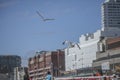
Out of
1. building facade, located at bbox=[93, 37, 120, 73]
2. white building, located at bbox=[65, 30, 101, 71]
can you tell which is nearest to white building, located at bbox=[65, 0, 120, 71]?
white building, located at bbox=[65, 30, 101, 71]

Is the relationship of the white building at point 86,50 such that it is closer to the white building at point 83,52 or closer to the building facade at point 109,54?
the white building at point 83,52

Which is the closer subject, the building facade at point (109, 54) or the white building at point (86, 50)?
the building facade at point (109, 54)

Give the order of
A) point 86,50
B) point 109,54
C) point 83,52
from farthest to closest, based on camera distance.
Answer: point 83,52 → point 86,50 → point 109,54

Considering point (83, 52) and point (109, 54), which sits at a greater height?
point (83, 52)

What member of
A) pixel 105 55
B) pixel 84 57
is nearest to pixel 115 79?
pixel 105 55

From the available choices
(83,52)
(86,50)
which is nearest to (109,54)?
(86,50)

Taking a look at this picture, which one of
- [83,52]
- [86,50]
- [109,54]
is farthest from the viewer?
[83,52]

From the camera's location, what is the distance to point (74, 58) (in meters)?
182

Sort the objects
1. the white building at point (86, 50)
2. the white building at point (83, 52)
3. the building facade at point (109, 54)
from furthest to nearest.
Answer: the white building at point (83, 52) < the white building at point (86, 50) < the building facade at point (109, 54)

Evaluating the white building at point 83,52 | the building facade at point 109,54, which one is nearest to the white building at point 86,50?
the white building at point 83,52

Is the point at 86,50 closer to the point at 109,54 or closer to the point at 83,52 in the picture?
the point at 83,52

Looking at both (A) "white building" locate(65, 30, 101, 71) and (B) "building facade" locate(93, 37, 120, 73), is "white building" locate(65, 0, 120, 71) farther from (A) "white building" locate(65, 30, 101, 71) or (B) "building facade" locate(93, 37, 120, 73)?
(B) "building facade" locate(93, 37, 120, 73)

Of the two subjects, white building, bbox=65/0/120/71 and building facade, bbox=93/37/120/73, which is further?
white building, bbox=65/0/120/71

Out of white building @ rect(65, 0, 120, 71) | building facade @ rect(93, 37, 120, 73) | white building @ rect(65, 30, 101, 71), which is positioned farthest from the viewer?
white building @ rect(65, 30, 101, 71)
